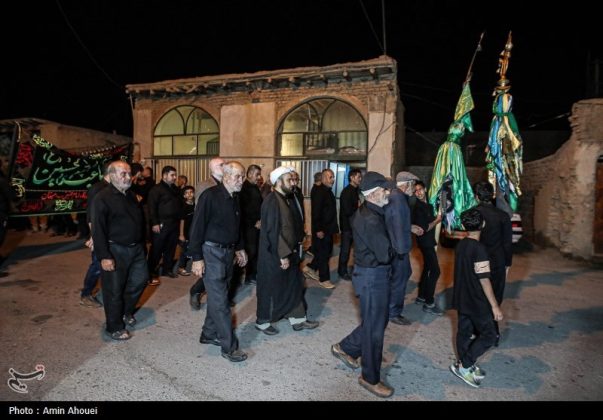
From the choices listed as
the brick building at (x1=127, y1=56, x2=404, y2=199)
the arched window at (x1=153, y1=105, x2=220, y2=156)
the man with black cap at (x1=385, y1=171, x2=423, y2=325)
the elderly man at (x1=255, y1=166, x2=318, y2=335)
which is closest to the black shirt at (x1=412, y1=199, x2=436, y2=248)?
the man with black cap at (x1=385, y1=171, x2=423, y2=325)

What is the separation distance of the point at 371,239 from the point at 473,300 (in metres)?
1.14

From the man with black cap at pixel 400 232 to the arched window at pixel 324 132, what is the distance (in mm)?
6523

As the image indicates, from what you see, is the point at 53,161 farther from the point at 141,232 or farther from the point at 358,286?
the point at 358,286

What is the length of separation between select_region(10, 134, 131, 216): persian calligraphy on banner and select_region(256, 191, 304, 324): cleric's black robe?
22.5 ft

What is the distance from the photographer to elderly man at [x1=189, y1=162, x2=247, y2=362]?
362 centimetres

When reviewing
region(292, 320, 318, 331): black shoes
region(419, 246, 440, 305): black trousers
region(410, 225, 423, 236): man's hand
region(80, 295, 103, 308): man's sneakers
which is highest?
region(410, 225, 423, 236): man's hand

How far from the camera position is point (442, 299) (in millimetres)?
5754

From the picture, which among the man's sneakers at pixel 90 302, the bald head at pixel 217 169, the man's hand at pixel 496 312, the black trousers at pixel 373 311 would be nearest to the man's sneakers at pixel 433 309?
the man's hand at pixel 496 312

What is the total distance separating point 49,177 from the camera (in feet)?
28.5

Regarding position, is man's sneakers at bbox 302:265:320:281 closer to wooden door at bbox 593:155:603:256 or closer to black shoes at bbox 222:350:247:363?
black shoes at bbox 222:350:247:363

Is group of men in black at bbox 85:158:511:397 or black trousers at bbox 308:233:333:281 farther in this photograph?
black trousers at bbox 308:233:333:281

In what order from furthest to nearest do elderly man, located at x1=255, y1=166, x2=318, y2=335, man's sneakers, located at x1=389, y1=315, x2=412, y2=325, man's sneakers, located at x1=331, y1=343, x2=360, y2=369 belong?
man's sneakers, located at x1=389, y1=315, x2=412, y2=325
elderly man, located at x1=255, y1=166, x2=318, y2=335
man's sneakers, located at x1=331, y1=343, x2=360, y2=369

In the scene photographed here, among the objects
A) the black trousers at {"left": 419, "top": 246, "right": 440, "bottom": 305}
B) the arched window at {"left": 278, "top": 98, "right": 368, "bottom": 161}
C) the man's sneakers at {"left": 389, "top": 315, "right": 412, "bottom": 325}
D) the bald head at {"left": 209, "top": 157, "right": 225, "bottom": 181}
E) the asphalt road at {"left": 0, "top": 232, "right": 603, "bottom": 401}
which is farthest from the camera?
the arched window at {"left": 278, "top": 98, "right": 368, "bottom": 161}

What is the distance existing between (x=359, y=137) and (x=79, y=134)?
1277 centimetres
